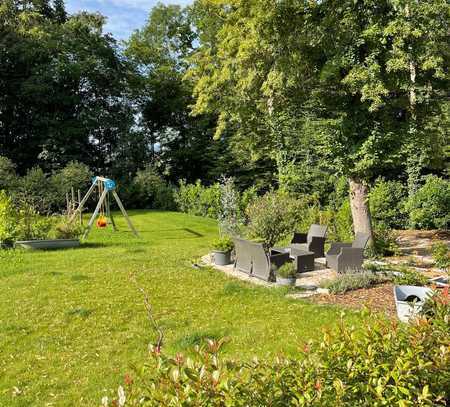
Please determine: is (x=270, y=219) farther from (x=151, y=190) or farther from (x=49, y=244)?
(x=151, y=190)

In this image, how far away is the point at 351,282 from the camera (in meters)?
7.28

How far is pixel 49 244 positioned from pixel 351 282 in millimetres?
8276

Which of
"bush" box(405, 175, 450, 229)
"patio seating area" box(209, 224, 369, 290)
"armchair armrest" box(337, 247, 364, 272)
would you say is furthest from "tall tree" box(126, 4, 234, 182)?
"armchair armrest" box(337, 247, 364, 272)

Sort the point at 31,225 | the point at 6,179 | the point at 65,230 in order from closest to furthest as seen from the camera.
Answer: the point at 31,225, the point at 65,230, the point at 6,179

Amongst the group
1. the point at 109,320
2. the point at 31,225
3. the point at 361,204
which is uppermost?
the point at 361,204

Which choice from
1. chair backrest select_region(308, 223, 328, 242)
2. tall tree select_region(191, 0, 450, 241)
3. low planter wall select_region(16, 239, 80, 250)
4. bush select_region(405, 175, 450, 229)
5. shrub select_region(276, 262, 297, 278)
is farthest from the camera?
bush select_region(405, 175, 450, 229)

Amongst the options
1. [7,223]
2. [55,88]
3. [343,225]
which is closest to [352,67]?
[343,225]

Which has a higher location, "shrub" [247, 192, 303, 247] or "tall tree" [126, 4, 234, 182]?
"tall tree" [126, 4, 234, 182]

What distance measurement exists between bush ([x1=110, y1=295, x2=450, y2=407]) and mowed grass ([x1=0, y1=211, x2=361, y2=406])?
34 centimetres

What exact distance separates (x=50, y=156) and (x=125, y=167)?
4671mm

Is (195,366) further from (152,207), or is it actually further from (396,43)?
(152,207)

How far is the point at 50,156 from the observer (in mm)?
27266

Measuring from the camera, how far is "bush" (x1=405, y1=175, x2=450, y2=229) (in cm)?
1479

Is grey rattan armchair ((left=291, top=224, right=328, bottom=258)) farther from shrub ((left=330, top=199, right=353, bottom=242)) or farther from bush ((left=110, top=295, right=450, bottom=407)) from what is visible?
bush ((left=110, top=295, right=450, bottom=407))
